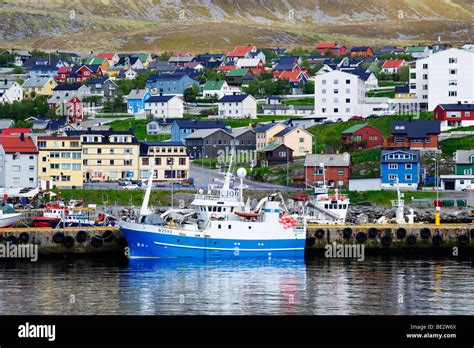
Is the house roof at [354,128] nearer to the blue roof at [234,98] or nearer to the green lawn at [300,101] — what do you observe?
the blue roof at [234,98]

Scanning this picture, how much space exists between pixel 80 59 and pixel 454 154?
99712 mm

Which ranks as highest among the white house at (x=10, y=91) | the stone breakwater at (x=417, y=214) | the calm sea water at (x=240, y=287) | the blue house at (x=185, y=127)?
the white house at (x=10, y=91)

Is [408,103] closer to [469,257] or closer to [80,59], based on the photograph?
[469,257]

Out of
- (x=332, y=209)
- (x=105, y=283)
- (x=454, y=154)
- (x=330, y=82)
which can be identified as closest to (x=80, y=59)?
(x=330, y=82)

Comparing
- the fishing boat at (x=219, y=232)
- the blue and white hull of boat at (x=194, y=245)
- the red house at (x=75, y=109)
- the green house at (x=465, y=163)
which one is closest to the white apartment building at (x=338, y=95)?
the red house at (x=75, y=109)

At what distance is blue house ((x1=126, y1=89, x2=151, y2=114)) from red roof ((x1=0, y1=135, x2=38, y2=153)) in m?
39.7

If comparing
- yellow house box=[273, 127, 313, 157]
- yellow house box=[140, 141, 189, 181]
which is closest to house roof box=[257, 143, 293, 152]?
yellow house box=[273, 127, 313, 157]

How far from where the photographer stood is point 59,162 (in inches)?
3393

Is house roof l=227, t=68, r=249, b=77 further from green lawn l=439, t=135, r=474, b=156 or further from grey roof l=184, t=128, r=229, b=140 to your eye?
green lawn l=439, t=135, r=474, b=156

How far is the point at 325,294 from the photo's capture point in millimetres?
49312

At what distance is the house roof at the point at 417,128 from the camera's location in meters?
90.6

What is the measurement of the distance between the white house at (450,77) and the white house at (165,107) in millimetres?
24514

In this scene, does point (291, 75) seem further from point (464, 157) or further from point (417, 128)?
point (464, 157)

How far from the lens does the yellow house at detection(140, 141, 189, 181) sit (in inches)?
3578
